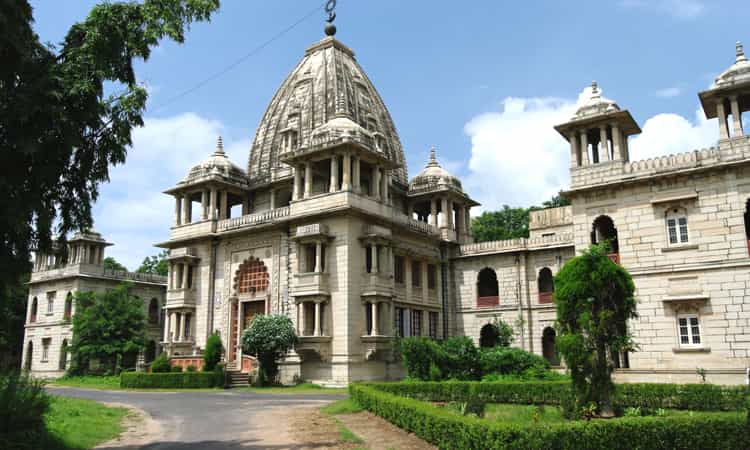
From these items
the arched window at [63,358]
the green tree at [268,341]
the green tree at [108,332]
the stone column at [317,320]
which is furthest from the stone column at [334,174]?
the arched window at [63,358]

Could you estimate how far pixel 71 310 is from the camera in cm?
4844

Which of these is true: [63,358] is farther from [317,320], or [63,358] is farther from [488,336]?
[488,336]

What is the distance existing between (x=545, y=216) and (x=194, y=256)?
2411 cm

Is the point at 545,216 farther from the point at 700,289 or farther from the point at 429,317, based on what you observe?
the point at 700,289

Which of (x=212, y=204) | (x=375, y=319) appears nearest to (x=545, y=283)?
(x=375, y=319)

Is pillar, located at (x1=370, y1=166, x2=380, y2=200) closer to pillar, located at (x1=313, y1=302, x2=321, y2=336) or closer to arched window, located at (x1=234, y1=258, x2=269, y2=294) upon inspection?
pillar, located at (x1=313, y1=302, x2=321, y2=336)

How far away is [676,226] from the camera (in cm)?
2612

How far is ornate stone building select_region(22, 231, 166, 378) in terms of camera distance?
4794cm

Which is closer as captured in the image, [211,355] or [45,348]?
[211,355]

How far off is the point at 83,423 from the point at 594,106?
24.9 metres

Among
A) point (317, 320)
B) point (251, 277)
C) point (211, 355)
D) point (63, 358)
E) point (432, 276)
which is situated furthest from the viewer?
point (63, 358)

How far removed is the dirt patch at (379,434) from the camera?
11.9 m

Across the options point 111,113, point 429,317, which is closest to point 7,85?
point 111,113

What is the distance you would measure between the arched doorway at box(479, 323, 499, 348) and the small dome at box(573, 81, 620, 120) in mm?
14820
